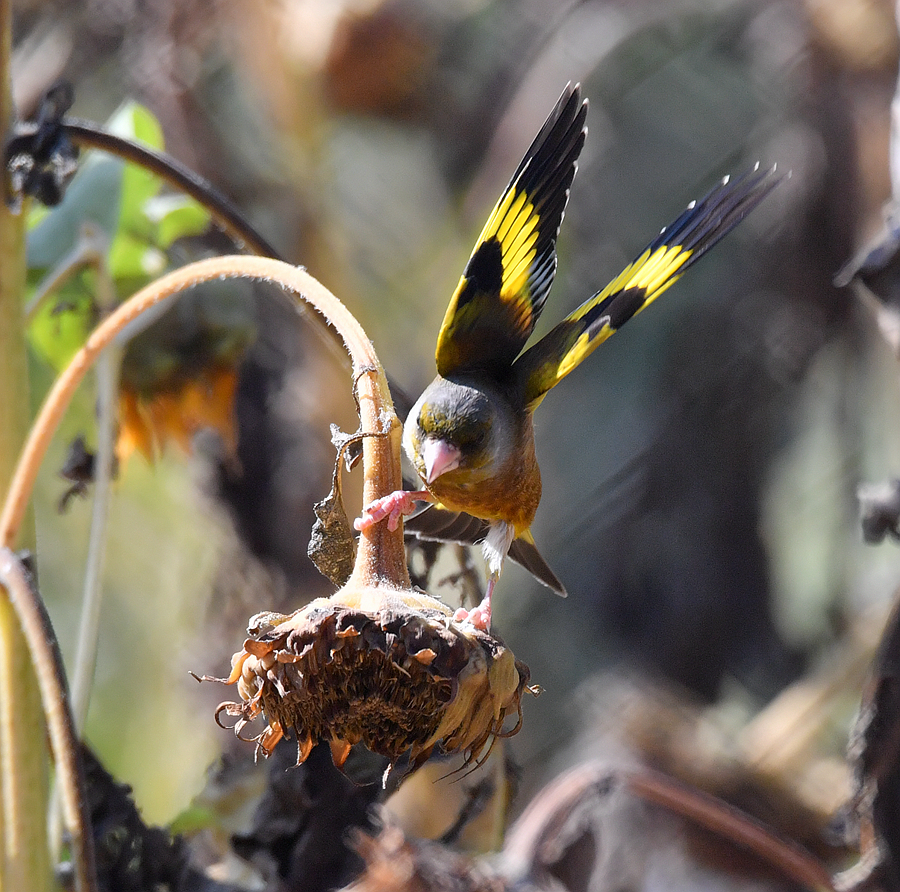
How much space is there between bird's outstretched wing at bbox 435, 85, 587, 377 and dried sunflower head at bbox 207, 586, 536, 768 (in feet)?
0.84

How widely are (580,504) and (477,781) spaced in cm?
187

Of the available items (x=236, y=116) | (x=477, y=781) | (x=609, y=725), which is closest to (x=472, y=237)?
(x=236, y=116)

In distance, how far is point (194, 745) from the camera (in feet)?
6.85

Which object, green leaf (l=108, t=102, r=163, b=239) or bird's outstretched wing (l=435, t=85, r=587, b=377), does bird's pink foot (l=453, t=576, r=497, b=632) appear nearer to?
bird's outstretched wing (l=435, t=85, r=587, b=377)

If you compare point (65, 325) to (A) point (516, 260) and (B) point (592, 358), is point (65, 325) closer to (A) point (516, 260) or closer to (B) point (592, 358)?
(A) point (516, 260)

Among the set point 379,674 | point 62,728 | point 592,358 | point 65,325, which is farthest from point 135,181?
point 592,358

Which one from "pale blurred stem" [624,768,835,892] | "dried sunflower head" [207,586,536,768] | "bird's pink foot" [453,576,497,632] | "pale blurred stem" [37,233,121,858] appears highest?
"pale blurred stem" [37,233,121,858]

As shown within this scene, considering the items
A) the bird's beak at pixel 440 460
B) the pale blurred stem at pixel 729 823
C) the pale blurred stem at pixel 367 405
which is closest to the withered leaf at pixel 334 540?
the pale blurred stem at pixel 367 405

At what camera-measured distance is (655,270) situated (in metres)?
0.75

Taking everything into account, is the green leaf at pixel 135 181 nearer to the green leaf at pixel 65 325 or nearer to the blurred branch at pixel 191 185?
the green leaf at pixel 65 325

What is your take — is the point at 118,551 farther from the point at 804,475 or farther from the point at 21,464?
the point at 21,464

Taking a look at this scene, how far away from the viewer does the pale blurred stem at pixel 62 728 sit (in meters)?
0.70

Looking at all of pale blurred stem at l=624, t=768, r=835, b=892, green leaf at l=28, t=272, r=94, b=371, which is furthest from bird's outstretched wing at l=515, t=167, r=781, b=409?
green leaf at l=28, t=272, r=94, b=371

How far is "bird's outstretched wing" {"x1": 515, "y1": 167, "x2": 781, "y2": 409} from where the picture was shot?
0.70m
